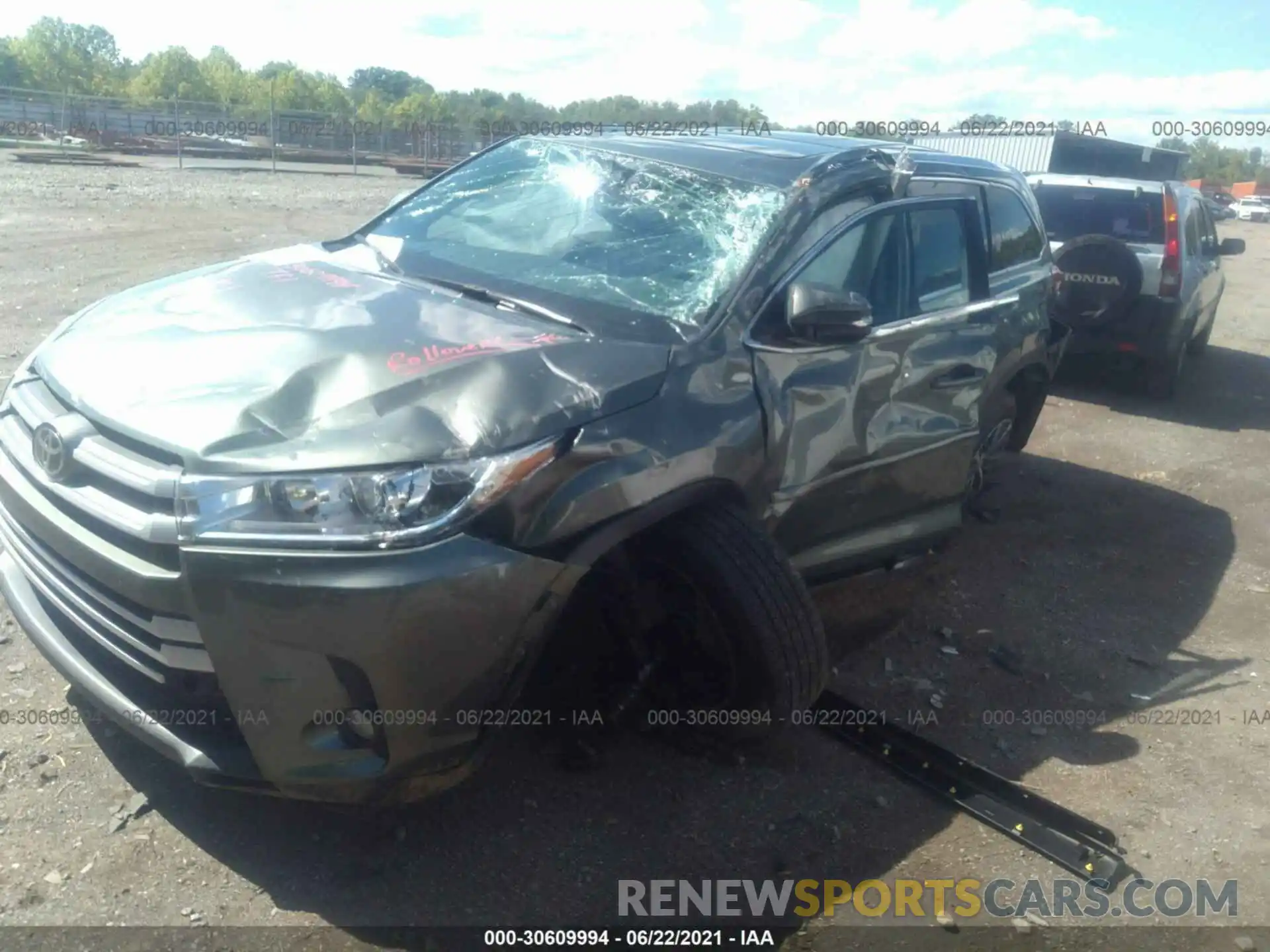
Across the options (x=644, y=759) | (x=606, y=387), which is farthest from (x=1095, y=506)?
(x=606, y=387)

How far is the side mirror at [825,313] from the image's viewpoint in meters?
3.21

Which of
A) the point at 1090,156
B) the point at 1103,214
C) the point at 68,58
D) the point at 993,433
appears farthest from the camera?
the point at 68,58

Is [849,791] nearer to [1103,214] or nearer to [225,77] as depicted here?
[1103,214]

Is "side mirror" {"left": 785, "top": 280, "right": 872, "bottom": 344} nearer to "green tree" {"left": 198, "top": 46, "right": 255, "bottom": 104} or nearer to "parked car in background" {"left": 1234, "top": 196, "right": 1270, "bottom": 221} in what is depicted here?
"parked car in background" {"left": 1234, "top": 196, "right": 1270, "bottom": 221}

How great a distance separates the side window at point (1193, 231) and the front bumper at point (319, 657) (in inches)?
317

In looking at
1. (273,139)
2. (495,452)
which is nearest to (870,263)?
(495,452)

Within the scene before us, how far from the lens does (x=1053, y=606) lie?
479 centimetres

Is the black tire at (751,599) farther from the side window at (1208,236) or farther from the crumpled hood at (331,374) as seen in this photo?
the side window at (1208,236)

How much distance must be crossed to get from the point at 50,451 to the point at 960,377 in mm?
3236

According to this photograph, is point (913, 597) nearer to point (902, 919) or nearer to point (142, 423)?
point (902, 919)

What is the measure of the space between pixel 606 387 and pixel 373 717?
102 centimetres

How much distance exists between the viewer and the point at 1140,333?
8.37 m

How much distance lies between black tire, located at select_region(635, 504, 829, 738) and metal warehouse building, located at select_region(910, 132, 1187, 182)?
11.7 metres

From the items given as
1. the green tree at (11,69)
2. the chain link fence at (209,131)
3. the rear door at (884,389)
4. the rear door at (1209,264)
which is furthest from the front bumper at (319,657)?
the green tree at (11,69)
